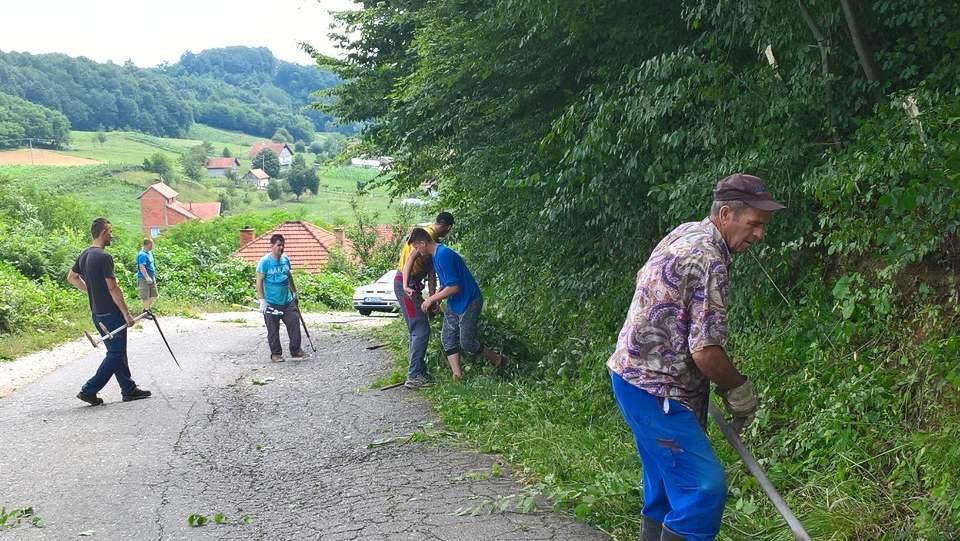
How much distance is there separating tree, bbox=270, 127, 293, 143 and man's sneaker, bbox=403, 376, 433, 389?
14541 centimetres

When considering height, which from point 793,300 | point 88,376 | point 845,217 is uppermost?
point 845,217

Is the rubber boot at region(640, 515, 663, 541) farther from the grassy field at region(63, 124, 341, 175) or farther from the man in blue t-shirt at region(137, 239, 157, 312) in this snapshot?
the grassy field at region(63, 124, 341, 175)

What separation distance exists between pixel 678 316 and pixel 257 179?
12568 cm

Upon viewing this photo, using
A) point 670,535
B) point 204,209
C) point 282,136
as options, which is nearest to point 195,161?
point 204,209

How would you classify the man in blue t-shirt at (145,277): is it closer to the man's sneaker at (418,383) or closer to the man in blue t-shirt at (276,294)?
the man in blue t-shirt at (276,294)

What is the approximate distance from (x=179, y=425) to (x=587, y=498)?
4.97 m

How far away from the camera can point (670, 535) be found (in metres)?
3.96

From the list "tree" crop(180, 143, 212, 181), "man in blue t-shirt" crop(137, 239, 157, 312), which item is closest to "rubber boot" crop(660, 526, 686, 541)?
"man in blue t-shirt" crop(137, 239, 157, 312)

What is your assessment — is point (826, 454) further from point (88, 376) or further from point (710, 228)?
point (88, 376)

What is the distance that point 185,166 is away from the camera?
12056 centimetres

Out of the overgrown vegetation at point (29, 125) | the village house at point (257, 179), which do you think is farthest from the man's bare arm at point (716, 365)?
the village house at point (257, 179)

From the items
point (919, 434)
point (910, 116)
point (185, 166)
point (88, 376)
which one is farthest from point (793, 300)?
point (185, 166)

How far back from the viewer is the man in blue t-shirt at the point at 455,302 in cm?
948

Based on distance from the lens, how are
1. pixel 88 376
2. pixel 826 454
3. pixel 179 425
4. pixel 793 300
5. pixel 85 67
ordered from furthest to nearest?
pixel 85 67 < pixel 88 376 < pixel 179 425 < pixel 793 300 < pixel 826 454
